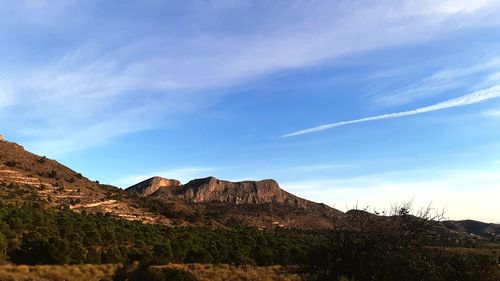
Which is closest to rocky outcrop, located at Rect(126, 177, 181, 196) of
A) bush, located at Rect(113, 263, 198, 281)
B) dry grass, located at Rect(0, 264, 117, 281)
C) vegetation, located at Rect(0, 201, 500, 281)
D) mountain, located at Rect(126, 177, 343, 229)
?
mountain, located at Rect(126, 177, 343, 229)

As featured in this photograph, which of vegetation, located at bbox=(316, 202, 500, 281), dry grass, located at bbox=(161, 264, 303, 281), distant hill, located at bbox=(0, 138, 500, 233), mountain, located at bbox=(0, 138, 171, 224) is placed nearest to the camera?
vegetation, located at bbox=(316, 202, 500, 281)

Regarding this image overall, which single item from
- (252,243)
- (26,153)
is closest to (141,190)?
(26,153)

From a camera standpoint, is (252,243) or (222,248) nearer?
(222,248)

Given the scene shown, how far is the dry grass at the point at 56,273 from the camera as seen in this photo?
62.9 feet

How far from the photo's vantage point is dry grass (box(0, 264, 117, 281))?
1918 centimetres

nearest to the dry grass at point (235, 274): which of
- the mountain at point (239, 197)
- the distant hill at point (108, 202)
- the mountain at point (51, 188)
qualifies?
the distant hill at point (108, 202)

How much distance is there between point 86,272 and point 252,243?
2427 cm

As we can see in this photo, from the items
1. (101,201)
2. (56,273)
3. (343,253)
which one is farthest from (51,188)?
(343,253)

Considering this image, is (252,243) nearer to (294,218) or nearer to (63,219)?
(63,219)

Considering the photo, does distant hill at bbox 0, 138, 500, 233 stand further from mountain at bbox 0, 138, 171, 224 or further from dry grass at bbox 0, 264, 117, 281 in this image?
dry grass at bbox 0, 264, 117, 281

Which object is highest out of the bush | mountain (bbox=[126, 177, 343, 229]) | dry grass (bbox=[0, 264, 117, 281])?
mountain (bbox=[126, 177, 343, 229])

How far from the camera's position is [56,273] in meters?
21.7

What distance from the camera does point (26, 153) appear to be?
7681 cm

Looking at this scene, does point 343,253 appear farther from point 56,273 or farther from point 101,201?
point 101,201
